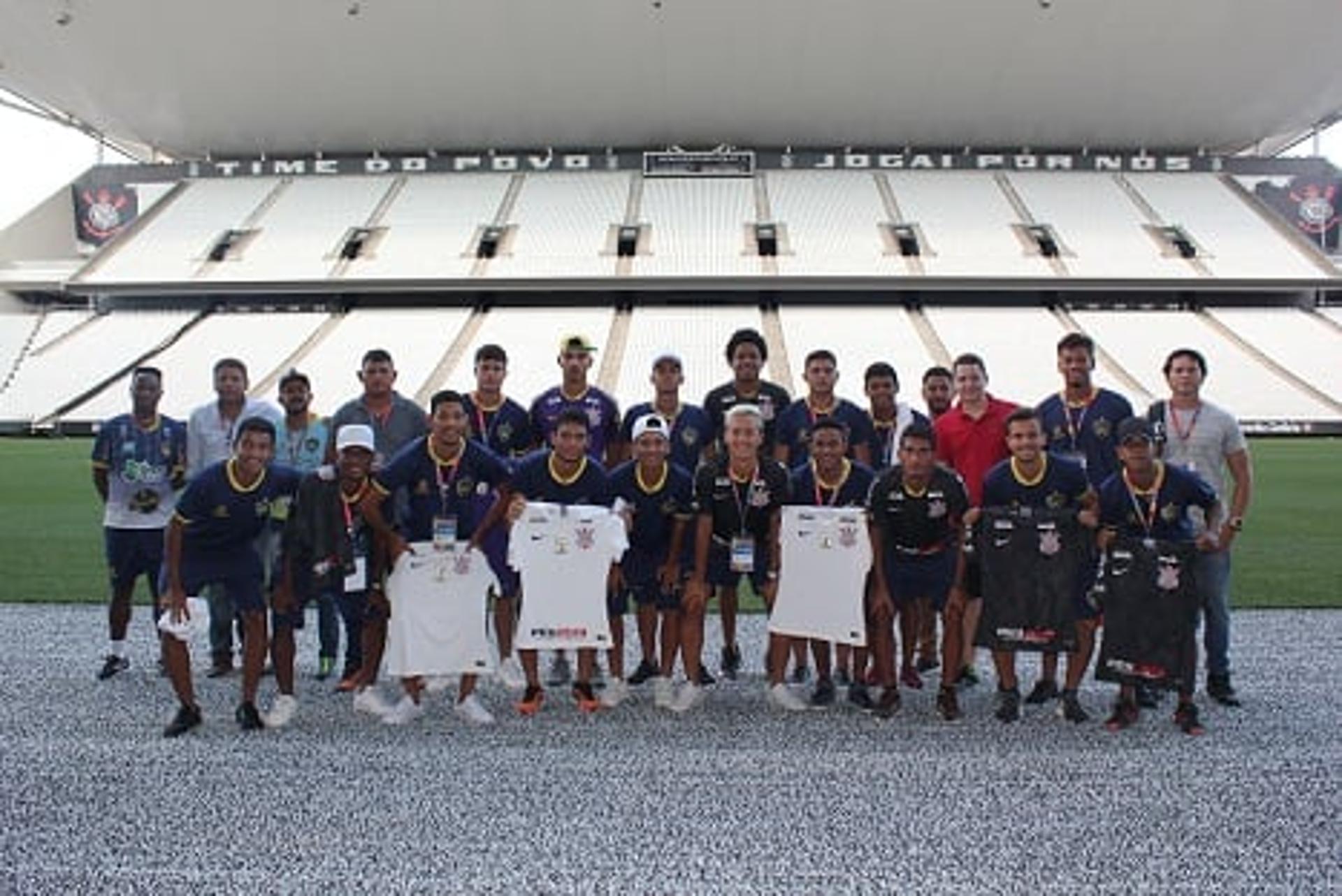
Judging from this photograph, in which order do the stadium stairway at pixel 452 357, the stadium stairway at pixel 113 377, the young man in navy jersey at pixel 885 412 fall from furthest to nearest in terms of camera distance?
the stadium stairway at pixel 113 377, the stadium stairway at pixel 452 357, the young man in navy jersey at pixel 885 412

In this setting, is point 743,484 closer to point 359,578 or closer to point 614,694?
point 614,694

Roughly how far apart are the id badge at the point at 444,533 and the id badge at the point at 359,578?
1.40 ft

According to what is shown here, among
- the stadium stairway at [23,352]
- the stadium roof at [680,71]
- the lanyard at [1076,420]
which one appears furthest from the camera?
the stadium roof at [680,71]

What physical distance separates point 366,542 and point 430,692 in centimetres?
101

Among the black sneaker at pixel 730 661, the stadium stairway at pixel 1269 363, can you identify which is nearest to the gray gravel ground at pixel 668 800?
the black sneaker at pixel 730 661

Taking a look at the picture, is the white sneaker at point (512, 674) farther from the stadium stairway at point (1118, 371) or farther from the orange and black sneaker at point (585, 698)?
the stadium stairway at point (1118, 371)

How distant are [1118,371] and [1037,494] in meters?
24.5

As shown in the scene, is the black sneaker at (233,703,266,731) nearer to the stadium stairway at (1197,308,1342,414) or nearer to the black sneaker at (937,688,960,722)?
the black sneaker at (937,688,960,722)

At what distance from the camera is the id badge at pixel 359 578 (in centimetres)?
621

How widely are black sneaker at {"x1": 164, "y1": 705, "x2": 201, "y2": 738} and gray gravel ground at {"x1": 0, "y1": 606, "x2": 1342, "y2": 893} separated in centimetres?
8

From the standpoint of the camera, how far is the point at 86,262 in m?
34.2

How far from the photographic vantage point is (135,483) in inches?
279

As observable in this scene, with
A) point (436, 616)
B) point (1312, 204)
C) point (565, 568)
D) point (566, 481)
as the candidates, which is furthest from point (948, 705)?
point (1312, 204)

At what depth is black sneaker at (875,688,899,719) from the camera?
6.07 m
